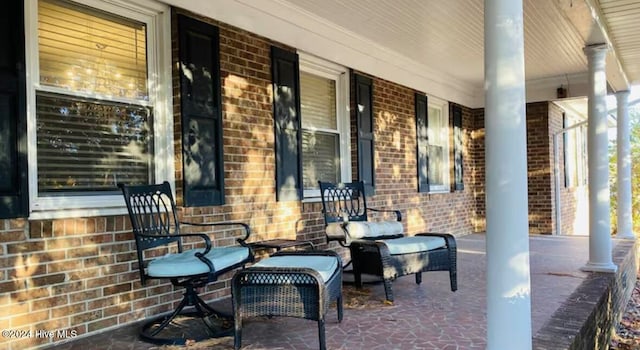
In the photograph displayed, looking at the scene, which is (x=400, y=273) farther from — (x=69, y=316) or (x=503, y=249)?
(x=69, y=316)

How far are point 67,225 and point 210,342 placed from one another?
1133 millimetres

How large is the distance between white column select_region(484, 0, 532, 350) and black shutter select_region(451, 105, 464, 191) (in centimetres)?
607

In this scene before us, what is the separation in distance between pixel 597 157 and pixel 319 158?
9.45 feet

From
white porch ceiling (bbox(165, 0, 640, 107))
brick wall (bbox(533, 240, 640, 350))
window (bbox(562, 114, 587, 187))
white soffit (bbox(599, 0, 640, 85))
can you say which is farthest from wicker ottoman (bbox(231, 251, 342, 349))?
window (bbox(562, 114, 587, 187))

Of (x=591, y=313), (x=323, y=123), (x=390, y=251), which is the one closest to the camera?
(x=591, y=313)

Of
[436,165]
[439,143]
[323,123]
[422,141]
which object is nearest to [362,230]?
[323,123]

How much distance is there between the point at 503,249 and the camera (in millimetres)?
2199

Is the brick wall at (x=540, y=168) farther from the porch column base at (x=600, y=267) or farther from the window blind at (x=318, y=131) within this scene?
the window blind at (x=318, y=131)

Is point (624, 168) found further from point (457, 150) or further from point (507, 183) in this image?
point (507, 183)

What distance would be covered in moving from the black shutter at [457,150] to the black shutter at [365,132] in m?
2.74

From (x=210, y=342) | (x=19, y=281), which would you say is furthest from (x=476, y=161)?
(x=19, y=281)

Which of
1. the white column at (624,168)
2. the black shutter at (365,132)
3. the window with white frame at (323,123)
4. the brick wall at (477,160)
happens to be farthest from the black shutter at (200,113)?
the brick wall at (477,160)

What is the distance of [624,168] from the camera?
6.88 m

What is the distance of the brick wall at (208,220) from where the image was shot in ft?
8.93
